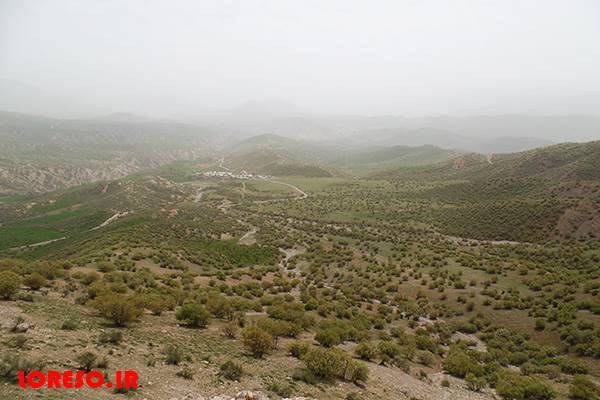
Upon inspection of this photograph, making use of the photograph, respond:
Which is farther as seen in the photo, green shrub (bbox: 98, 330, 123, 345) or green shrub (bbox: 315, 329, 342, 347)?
green shrub (bbox: 315, 329, 342, 347)

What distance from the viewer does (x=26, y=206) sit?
442 ft

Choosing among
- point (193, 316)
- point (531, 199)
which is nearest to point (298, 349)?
point (193, 316)

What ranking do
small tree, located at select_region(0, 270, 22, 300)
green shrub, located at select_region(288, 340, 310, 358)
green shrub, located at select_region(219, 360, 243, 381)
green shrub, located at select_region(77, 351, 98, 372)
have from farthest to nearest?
green shrub, located at select_region(288, 340, 310, 358) < small tree, located at select_region(0, 270, 22, 300) < green shrub, located at select_region(219, 360, 243, 381) < green shrub, located at select_region(77, 351, 98, 372)

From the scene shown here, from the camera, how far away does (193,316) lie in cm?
2038

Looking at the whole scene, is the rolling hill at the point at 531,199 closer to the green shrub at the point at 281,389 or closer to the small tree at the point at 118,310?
the green shrub at the point at 281,389

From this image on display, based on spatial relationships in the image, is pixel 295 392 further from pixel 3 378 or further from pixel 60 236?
pixel 60 236

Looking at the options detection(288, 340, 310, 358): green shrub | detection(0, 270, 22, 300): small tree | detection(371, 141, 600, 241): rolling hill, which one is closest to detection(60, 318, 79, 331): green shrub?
detection(0, 270, 22, 300): small tree

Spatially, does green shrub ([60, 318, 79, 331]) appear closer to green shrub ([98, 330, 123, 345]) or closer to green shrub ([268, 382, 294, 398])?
green shrub ([98, 330, 123, 345])

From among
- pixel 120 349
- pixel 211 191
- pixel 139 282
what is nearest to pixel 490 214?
pixel 139 282

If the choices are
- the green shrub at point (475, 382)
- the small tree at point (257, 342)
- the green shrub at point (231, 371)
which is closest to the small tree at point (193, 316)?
the small tree at point (257, 342)

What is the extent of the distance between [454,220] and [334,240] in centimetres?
3058

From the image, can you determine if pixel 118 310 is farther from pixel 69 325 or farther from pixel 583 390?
pixel 583 390

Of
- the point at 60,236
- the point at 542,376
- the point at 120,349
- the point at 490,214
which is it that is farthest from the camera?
the point at 60,236

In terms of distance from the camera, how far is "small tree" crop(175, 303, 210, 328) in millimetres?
20406
